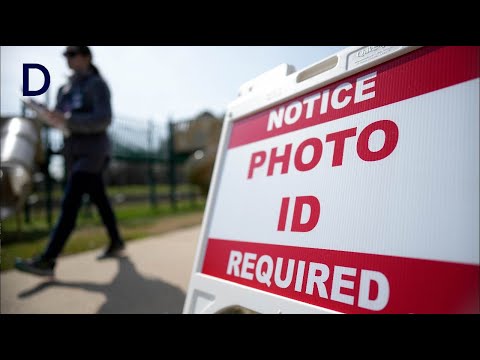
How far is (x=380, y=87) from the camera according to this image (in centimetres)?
83

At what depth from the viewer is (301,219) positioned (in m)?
0.90

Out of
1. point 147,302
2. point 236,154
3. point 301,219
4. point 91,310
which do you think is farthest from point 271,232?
point 91,310

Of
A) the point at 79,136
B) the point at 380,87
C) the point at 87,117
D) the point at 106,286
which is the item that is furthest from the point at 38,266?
the point at 380,87

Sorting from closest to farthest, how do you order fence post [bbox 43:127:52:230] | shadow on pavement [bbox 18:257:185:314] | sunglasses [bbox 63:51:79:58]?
shadow on pavement [bbox 18:257:185:314], sunglasses [bbox 63:51:79:58], fence post [bbox 43:127:52:230]

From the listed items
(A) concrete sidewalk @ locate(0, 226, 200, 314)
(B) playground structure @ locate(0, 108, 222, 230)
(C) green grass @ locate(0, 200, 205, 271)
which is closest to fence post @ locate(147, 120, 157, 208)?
(B) playground structure @ locate(0, 108, 222, 230)

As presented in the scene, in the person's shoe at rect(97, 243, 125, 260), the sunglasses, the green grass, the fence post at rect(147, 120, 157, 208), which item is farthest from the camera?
the fence post at rect(147, 120, 157, 208)

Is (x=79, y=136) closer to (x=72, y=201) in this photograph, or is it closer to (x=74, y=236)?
(x=72, y=201)

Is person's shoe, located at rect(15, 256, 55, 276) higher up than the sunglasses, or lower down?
lower down

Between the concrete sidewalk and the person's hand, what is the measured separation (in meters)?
1.12

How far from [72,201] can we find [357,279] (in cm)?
206

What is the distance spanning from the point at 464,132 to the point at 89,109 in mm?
2313

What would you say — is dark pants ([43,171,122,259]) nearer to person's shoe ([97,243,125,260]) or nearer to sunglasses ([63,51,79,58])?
person's shoe ([97,243,125,260])

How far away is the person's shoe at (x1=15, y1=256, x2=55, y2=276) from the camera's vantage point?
6.64 ft

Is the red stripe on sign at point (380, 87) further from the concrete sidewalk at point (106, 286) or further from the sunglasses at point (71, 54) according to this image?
the sunglasses at point (71, 54)
